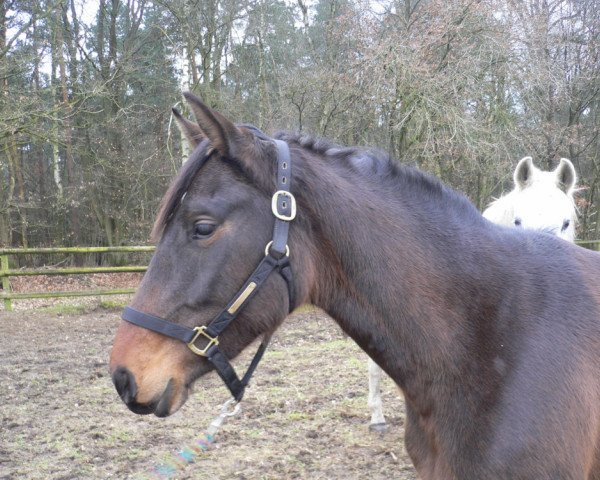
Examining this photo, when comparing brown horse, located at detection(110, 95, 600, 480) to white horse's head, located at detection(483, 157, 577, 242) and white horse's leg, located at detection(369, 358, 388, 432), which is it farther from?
white horse's leg, located at detection(369, 358, 388, 432)

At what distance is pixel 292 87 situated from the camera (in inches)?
509

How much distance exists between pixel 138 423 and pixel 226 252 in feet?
12.4

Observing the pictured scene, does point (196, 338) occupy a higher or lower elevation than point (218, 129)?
lower

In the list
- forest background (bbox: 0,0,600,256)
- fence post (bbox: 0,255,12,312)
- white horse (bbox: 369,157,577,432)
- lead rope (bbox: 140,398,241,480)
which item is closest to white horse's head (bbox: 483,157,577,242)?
white horse (bbox: 369,157,577,432)

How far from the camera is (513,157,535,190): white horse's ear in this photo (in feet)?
14.7

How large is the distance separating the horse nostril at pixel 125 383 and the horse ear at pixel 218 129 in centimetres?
80

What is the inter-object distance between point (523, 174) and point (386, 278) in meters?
3.30

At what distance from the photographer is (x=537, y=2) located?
1512 centimetres

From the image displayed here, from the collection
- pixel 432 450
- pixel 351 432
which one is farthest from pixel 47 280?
pixel 432 450

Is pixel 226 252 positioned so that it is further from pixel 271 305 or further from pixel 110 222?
pixel 110 222

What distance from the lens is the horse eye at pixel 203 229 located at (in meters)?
1.71

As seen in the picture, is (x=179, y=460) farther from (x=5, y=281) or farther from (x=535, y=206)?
(x=5, y=281)

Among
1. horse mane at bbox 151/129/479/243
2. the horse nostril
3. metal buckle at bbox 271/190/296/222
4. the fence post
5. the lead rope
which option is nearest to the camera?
the horse nostril

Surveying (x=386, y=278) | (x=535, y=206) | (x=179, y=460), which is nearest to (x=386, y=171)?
(x=386, y=278)
